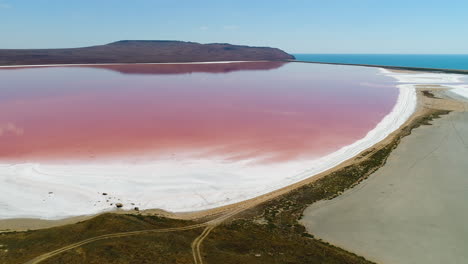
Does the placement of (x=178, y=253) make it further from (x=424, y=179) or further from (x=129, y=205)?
(x=424, y=179)

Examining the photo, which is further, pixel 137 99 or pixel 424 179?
pixel 137 99

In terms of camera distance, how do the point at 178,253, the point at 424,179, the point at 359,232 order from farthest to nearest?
the point at 424,179 → the point at 359,232 → the point at 178,253

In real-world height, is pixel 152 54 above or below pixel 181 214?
above

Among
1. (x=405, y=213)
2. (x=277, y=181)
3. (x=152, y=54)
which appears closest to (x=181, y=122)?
(x=277, y=181)

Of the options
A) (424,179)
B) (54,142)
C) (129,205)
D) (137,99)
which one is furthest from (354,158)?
(137,99)

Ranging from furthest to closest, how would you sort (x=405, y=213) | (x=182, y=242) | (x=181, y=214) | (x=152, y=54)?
(x=152, y=54) < (x=405, y=213) < (x=181, y=214) < (x=182, y=242)

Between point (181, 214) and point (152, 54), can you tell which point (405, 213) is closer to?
point (181, 214)

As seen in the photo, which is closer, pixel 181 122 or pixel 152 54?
pixel 181 122

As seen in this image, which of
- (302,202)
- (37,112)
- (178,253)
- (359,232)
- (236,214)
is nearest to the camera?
(178,253)
